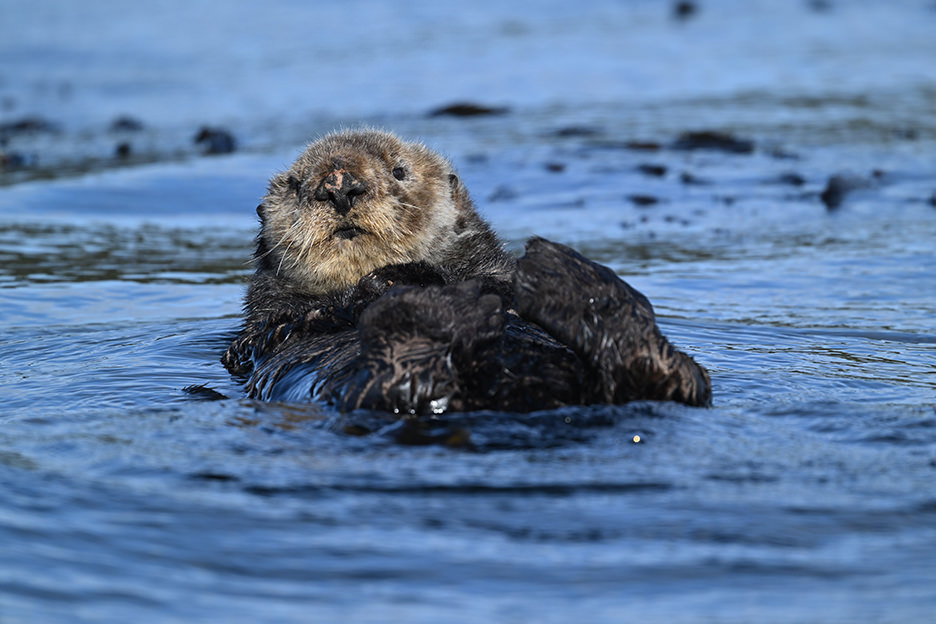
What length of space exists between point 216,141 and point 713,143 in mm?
4748

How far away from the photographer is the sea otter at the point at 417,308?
3607mm

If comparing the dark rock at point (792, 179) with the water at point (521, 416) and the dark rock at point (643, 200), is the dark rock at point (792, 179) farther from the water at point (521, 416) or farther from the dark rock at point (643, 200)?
the dark rock at point (643, 200)

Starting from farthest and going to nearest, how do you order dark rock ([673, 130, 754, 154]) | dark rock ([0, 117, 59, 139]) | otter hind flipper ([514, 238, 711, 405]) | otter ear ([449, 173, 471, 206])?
dark rock ([0, 117, 59, 139]) < dark rock ([673, 130, 754, 154]) < otter ear ([449, 173, 471, 206]) < otter hind flipper ([514, 238, 711, 405])

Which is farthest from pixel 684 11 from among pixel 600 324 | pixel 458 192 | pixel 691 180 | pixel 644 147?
pixel 600 324

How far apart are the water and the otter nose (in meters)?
0.87

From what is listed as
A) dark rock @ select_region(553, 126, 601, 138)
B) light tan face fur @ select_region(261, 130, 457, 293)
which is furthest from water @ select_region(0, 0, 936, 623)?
light tan face fur @ select_region(261, 130, 457, 293)

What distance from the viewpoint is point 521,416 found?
11.8 feet

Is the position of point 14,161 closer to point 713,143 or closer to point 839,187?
point 713,143

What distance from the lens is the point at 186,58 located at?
1791 cm

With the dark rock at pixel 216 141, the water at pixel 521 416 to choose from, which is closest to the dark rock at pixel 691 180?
the water at pixel 521 416

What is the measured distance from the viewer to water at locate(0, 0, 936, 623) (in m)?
2.54

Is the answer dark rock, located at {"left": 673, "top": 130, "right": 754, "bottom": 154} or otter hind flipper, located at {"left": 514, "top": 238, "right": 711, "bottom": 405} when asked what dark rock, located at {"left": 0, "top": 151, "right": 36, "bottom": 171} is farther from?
otter hind flipper, located at {"left": 514, "top": 238, "right": 711, "bottom": 405}

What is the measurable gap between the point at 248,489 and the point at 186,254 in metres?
5.37

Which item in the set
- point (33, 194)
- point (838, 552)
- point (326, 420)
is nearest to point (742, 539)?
point (838, 552)
